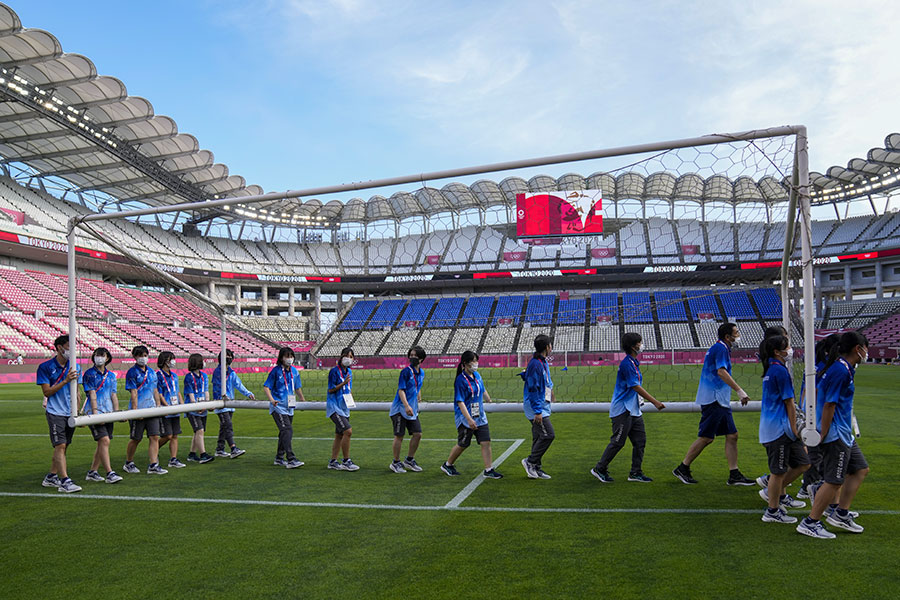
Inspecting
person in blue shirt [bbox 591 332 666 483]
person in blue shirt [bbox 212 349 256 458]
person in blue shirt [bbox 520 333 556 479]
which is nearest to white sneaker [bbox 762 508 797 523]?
person in blue shirt [bbox 591 332 666 483]

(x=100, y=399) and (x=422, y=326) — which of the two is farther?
(x=422, y=326)

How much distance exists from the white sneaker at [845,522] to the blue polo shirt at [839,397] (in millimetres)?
650

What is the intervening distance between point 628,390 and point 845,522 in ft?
8.38

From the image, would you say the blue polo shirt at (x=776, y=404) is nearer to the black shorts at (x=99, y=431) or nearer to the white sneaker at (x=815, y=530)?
the white sneaker at (x=815, y=530)

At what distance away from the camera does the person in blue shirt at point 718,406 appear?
6715 mm

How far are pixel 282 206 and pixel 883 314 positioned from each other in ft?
154

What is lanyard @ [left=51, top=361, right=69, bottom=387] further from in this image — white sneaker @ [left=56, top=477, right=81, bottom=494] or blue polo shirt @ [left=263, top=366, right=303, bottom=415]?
blue polo shirt @ [left=263, top=366, right=303, bottom=415]

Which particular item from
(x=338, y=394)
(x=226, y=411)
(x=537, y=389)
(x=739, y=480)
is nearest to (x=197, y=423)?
(x=226, y=411)

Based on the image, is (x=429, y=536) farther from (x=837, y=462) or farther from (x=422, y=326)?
(x=422, y=326)

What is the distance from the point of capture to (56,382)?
23.9 feet

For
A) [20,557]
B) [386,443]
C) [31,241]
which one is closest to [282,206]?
[31,241]

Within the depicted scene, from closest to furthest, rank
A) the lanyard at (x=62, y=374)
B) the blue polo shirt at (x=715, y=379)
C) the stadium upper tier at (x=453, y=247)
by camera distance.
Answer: the blue polo shirt at (x=715, y=379)
the lanyard at (x=62, y=374)
the stadium upper tier at (x=453, y=247)

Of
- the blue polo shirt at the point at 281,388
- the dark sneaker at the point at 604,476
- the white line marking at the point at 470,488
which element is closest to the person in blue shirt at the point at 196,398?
the blue polo shirt at the point at 281,388

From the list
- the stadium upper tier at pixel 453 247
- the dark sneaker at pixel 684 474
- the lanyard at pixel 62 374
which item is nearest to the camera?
the dark sneaker at pixel 684 474
